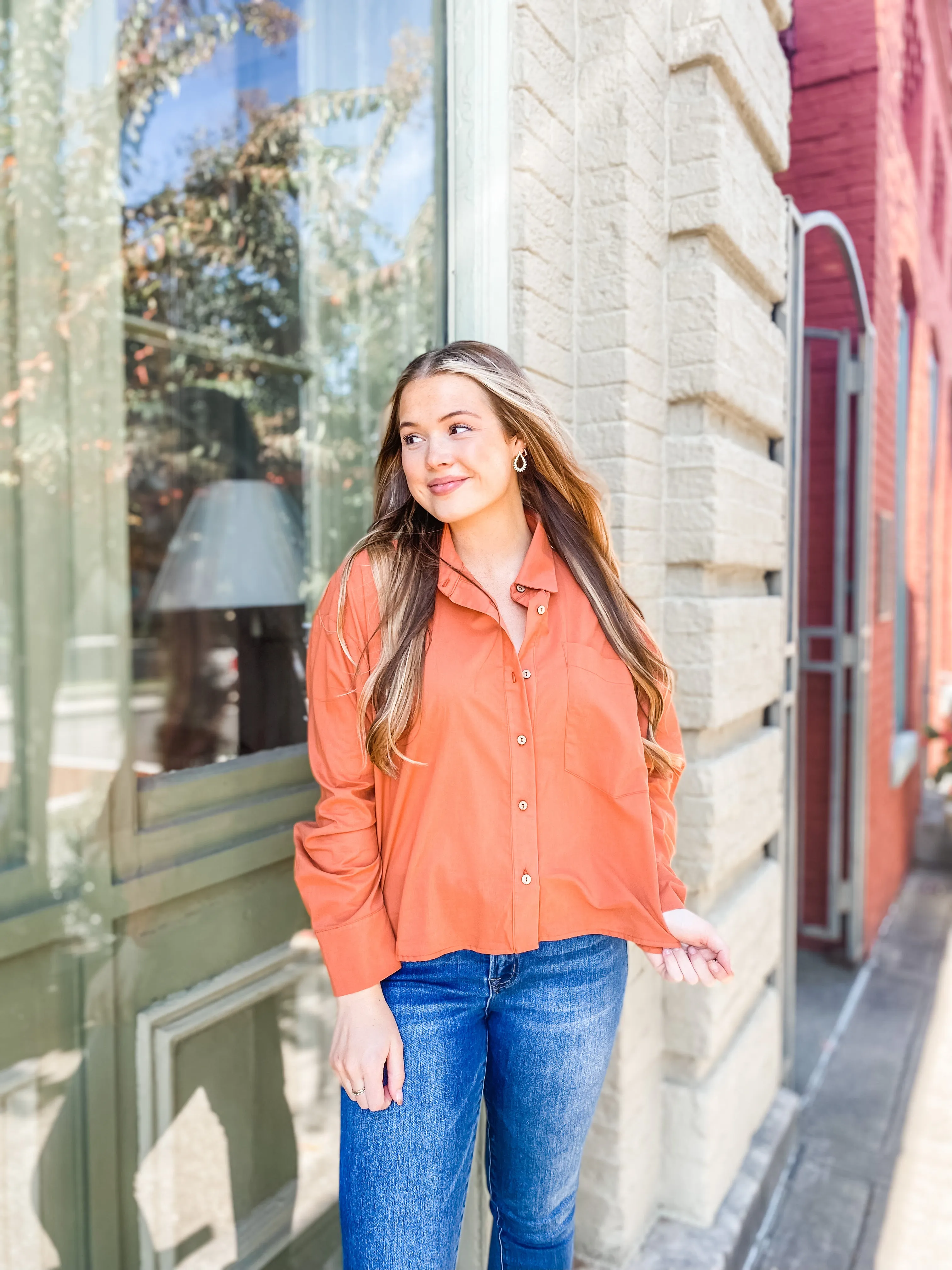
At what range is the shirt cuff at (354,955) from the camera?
1362mm

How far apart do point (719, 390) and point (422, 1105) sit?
1771 mm

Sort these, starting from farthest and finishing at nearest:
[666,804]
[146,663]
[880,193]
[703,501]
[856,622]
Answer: [856,622], [880,193], [146,663], [703,501], [666,804]

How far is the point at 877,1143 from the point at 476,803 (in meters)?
2.63

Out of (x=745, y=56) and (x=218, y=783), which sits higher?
(x=745, y=56)

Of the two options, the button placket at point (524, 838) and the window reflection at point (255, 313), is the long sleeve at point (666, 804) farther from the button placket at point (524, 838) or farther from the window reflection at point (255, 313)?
the window reflection at point (255, 313)

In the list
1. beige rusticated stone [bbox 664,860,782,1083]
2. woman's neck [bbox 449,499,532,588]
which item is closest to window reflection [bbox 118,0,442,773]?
woman's neck [bbox 449,499,532,588]

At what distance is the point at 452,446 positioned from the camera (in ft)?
4.76

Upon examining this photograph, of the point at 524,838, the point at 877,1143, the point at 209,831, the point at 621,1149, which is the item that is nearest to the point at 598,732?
the point at 524,838

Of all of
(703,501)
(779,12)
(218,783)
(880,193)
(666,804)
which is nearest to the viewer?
(666,804)

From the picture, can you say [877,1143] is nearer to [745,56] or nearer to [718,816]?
[718,816]

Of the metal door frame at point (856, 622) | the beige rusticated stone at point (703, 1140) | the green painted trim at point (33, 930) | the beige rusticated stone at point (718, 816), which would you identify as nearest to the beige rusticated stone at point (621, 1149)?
the beige rusticated stone at point (703, 1140)

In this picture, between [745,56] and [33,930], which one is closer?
[33,930]

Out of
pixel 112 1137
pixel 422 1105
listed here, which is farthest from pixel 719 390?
pixel 112 1137

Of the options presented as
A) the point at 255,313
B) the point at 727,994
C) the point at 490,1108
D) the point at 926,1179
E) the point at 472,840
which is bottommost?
the point at 926,1179
